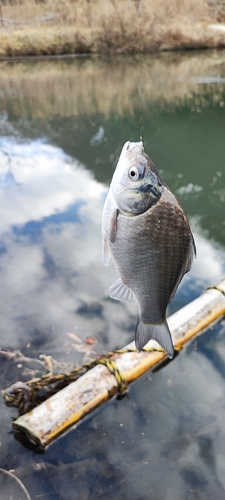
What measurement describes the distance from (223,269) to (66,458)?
323 centimetres

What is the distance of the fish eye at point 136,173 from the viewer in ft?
5.13

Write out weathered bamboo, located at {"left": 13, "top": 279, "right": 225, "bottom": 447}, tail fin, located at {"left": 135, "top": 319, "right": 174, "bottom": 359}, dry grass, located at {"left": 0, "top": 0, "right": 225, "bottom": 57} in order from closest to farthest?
tail fin, located at {"left": 135, "top": 319, "right": 174, "bottom": 359}, weathered bamboo, located at {"left": 13, "top": 279, "right": 225, "bottom": 447}, dry grass, located at {"left": 0, "top": 0, "right": 225, "bottom": 57}

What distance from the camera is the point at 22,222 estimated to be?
644cm

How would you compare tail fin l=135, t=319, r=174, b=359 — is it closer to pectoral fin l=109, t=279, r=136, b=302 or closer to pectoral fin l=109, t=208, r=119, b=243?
pectoral fin l=109, t=279, r=136, b=302

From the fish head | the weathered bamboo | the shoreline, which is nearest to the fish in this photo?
the fish head

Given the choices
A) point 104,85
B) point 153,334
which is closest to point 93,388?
point 153,334

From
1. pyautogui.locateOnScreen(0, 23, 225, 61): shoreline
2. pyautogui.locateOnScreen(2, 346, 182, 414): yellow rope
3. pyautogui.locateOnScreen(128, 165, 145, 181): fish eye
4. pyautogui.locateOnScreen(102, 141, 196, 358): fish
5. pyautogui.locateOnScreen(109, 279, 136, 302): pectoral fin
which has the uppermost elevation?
pyautogui.locateOnScreen(128, 165, 145, 181): fish eye

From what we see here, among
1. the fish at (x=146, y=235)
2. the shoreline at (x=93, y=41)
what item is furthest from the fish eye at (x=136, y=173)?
the shoreline at (x=93, y=41)

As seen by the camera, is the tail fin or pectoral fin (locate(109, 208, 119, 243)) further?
the tail fin

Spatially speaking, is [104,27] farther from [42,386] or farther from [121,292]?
[121,292]

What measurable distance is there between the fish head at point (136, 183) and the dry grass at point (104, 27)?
23530mm

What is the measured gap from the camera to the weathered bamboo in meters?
2.64

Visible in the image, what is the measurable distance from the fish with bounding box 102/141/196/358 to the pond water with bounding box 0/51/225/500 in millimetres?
1448

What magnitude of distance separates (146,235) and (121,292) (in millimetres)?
373
